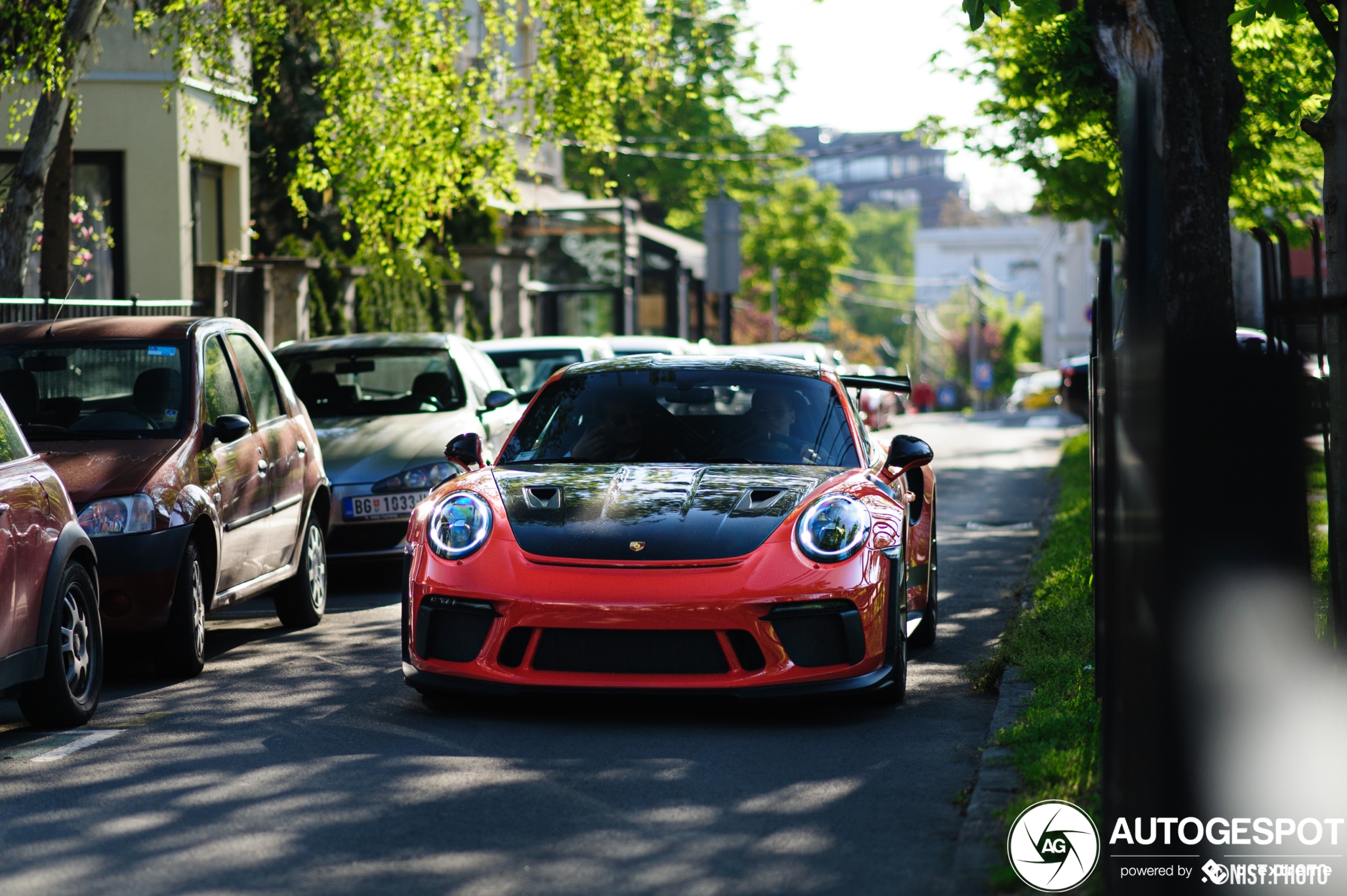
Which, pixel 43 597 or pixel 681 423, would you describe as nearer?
pixel 43 597

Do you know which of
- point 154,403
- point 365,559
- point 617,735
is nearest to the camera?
point 617,735

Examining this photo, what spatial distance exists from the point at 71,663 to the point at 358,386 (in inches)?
231

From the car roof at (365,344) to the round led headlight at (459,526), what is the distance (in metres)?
5.57

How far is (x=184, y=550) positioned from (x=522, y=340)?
10.4 m

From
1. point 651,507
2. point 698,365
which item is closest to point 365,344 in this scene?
point 698,365

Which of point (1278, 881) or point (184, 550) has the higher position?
point (184, 550)

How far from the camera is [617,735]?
21.4ft

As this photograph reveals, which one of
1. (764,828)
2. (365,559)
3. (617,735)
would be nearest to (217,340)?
(365,559)

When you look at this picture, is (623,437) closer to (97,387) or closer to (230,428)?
(230,428)

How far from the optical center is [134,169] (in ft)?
65.0

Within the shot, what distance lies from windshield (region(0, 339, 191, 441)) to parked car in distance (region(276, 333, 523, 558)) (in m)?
1.87

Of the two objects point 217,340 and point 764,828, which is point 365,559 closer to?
point 217,340

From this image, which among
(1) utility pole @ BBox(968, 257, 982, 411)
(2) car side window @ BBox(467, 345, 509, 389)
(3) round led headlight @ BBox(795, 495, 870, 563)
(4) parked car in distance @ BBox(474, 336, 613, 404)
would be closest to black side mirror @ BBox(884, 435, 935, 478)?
(3) round led headlight @ BBox(795, 495, 870, 563)

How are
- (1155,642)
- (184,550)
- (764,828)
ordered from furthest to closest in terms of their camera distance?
(184,550), (764,828), (1155,642)
